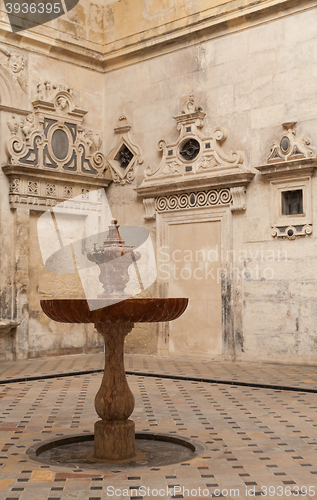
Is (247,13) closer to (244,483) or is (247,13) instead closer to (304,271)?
(304,271)

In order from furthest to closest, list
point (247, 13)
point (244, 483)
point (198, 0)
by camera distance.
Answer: point (198, 0) < point (247, 13) < point (244, 483)

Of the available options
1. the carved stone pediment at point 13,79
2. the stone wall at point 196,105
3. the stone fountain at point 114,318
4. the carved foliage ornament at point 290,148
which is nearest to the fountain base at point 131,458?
the stone fountain at point 114,318

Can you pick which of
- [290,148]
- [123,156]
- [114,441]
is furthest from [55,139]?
[114,441]

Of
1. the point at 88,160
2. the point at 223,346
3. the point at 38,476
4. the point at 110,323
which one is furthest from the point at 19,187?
the point at 38,476

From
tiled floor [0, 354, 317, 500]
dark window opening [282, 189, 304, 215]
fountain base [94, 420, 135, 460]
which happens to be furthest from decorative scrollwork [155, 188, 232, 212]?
fountain base [94, 420, 135, 460]

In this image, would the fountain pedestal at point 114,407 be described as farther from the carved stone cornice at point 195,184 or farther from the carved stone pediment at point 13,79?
the carved stone pediment at point 13,79

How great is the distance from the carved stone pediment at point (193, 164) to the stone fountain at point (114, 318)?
5.30 meters

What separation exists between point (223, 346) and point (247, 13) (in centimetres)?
551

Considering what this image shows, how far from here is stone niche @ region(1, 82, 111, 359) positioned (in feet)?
33.4

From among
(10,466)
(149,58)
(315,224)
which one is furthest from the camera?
(149,58)

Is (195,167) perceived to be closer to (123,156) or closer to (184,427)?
(123,156)

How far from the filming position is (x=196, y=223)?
10.4 meters

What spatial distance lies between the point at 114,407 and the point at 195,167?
659cm

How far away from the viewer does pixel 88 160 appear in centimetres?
1159
